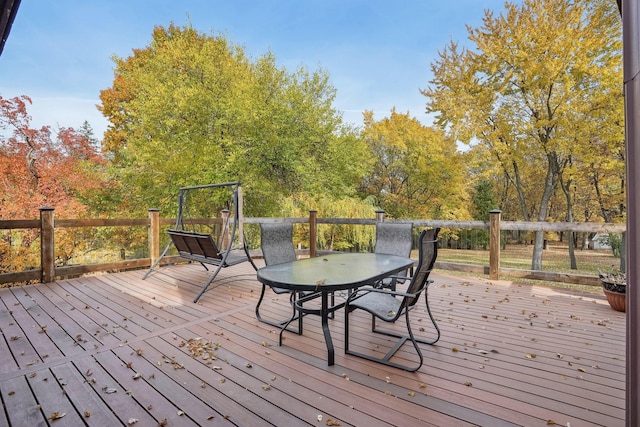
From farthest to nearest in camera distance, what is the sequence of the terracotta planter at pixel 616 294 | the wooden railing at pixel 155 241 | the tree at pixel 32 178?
the tree at pixel 32 178, the wooden railing at pixel 155 241, the terracotta planter at pixel 616 294

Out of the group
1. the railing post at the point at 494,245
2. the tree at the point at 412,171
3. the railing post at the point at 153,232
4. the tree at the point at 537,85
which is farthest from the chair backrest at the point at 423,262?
the tree at the point at 412,171

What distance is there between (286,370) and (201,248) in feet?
8.54

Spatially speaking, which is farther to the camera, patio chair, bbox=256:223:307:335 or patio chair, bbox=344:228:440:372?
patio chair, bbox=256:223:307:335

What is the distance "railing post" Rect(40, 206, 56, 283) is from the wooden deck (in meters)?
1.06

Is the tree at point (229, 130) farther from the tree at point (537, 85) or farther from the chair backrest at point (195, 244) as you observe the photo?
the chair backrest at point (195, 244)

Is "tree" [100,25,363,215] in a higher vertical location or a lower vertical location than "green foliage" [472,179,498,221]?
higher

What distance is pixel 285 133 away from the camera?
10469 millimetres

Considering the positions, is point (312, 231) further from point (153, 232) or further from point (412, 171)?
point (412, 171)

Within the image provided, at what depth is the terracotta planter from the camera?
11.5 feet

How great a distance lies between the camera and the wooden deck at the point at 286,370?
5.95 ft

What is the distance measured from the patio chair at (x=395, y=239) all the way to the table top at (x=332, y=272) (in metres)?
0.43

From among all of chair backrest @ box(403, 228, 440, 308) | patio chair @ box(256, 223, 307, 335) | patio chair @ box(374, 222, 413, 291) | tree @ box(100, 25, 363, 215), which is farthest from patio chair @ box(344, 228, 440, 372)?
tree @ box(100, 25, 363, 215)

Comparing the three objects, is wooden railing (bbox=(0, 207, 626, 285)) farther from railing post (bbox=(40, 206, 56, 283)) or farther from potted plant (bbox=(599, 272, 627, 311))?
potted plant (bbox=(599, 272, 627, 311))

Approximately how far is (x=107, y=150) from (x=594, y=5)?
49.2 feet
